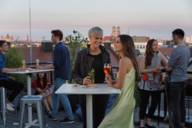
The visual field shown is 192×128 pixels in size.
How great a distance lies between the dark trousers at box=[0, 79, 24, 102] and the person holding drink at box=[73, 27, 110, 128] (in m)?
2.83

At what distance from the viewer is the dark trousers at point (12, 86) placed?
24.5 feet

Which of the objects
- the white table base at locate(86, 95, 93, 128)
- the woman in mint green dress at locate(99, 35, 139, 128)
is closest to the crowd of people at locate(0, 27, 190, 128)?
the woman in mint green dress at locate(99, 35, 139, 128)

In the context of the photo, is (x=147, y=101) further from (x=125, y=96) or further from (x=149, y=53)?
(x=125, y=96)

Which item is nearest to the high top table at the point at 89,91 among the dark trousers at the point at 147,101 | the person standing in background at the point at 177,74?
the person standing in background at the point at 177,74

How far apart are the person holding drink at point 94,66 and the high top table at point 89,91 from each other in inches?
6.2

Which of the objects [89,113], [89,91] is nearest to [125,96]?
[89,91]

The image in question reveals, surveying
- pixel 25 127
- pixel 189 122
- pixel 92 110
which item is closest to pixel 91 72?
pixel 92 110

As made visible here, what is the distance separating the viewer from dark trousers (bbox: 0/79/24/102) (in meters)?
7.45

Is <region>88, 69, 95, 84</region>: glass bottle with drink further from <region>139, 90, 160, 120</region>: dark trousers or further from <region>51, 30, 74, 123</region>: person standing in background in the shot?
<region>51, 30, 74, 123</region>: person standing in background

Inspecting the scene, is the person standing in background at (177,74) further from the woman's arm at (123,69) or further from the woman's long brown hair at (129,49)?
the woman's arm at (123,69)

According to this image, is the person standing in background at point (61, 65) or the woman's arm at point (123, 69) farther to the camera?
the person standing in background at point (61, 65)

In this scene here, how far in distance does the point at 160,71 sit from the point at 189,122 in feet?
3.60

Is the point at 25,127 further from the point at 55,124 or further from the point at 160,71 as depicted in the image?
the point at 160,71

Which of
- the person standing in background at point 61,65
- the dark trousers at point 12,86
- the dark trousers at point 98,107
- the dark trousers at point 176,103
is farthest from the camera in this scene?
the dark trousers at point 12,86
